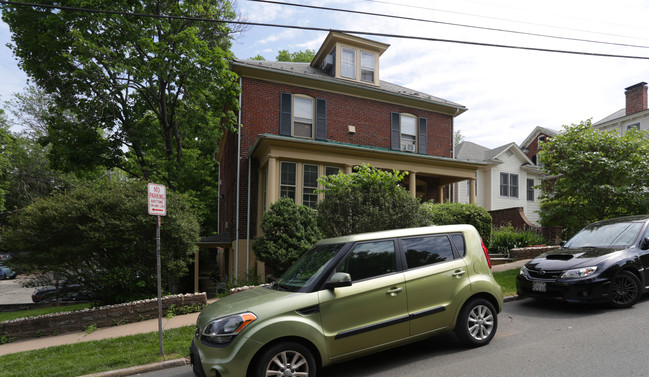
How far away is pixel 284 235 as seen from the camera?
10344 mm

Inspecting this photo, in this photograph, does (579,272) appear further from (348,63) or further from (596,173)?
(348,63)

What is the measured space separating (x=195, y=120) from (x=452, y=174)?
11.2 meters

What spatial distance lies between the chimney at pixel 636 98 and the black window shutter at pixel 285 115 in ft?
91.5

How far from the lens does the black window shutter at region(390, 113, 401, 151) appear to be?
57.6 ft

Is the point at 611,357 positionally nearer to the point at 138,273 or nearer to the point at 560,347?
the point at 560,347

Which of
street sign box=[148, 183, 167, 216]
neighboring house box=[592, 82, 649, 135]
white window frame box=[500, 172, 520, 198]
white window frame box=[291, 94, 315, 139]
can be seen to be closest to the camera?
street sign box=[148, 183, 167, 216]

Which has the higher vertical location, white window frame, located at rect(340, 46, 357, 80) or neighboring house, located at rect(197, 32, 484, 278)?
white window frame, located at rect(340, 46, 357, 80)

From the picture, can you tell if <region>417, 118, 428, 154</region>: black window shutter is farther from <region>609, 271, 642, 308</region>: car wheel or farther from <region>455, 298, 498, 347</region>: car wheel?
<region>455, 298, 498, 347</region>: car wheel

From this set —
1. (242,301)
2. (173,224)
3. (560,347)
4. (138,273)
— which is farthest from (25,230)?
(560,347)

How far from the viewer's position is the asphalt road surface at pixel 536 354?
13.8 ft

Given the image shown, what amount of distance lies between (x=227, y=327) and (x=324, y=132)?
12.8 m

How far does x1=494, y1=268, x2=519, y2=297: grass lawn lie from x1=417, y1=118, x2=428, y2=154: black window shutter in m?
8.45

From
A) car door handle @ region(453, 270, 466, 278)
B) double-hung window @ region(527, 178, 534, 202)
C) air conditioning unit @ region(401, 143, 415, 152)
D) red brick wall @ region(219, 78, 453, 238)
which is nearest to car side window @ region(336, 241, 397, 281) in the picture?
car door handle @ region(453, 270, 466, 278)

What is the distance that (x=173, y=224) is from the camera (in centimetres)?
981
